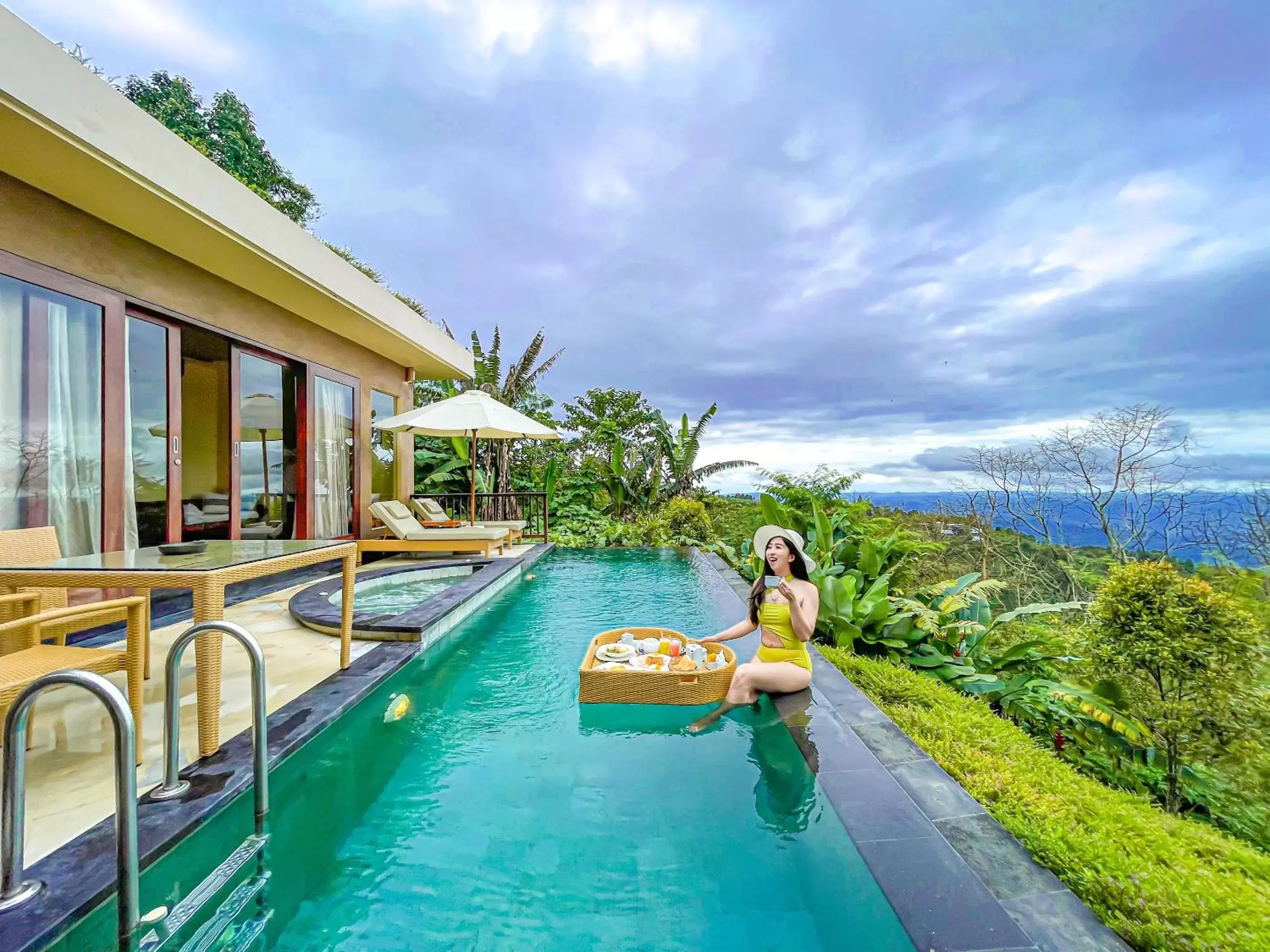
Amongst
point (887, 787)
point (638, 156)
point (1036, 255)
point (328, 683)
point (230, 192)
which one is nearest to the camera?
point (887, 787)

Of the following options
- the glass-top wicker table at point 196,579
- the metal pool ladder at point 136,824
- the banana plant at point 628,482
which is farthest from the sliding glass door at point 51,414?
the banana plant at point 628,482

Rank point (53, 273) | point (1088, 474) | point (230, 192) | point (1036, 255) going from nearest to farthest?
point (53, 273) < point (230, 192) < point (1088, 474) < point (1036, 255)

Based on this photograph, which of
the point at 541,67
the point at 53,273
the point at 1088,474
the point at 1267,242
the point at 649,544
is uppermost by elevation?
the point at 541,67

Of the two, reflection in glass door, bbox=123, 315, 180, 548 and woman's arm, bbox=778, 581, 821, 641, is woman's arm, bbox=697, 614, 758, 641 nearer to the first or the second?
woman's arm, bbox=778, 581, 821, 641

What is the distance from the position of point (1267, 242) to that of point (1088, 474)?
123 inches

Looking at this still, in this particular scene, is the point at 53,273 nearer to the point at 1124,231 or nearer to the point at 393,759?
the point at 393,759

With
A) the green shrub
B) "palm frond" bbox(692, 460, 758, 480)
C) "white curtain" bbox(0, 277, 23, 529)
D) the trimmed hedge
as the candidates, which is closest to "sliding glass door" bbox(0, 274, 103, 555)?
"white curtain" bbox(0, 277, 23, 529)

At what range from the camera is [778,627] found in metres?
3.40

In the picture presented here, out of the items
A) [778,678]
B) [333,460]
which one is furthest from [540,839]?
[333,460]

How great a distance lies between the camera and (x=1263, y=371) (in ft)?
20.4

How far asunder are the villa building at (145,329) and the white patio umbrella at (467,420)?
115 cm

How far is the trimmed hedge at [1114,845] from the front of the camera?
153cm

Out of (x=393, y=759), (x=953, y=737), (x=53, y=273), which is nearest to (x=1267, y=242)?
(x=953, y=737)

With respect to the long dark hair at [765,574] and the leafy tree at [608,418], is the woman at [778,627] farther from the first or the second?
the leafy tree at [608,418]
